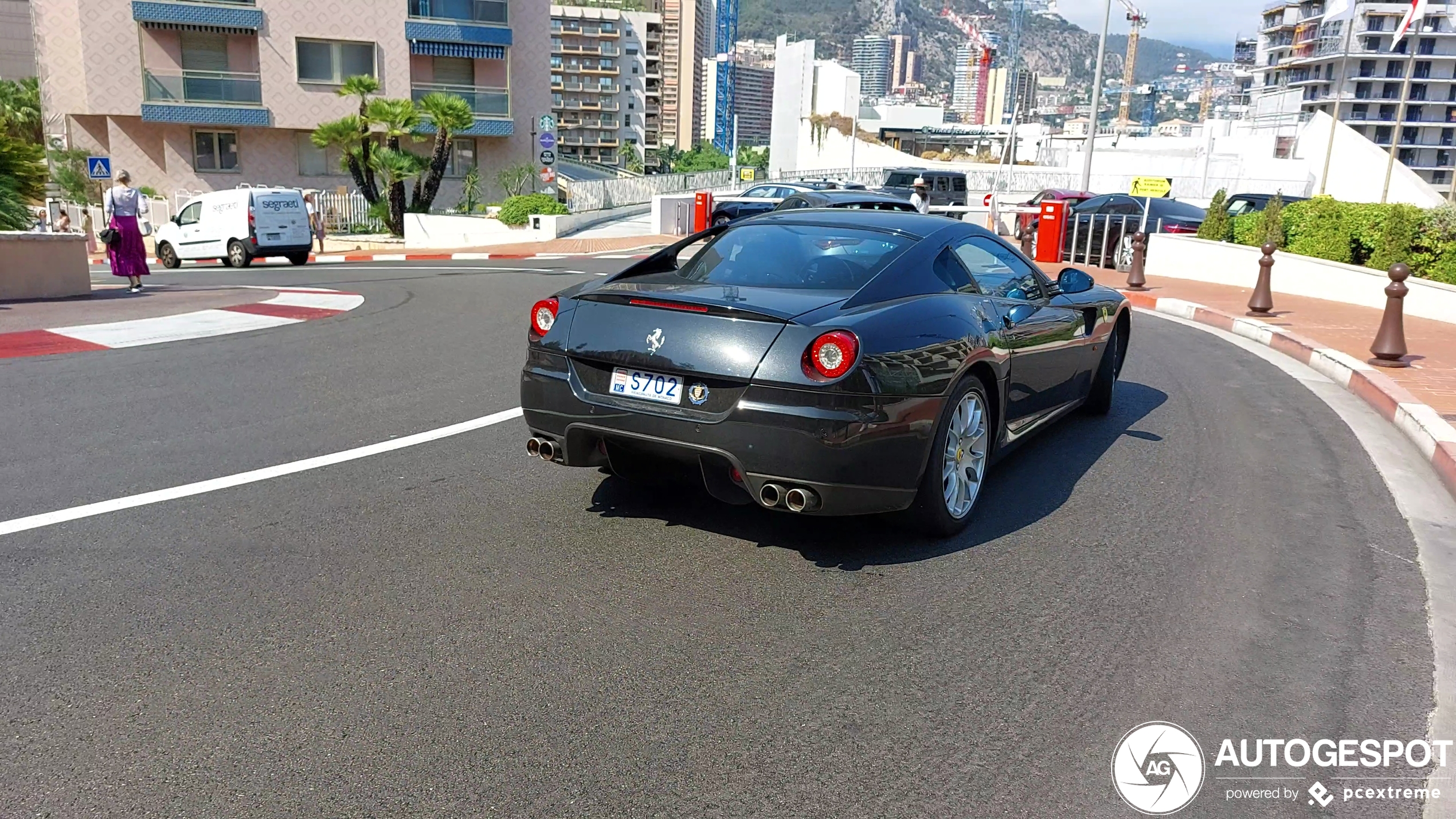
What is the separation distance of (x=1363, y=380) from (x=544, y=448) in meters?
7.72

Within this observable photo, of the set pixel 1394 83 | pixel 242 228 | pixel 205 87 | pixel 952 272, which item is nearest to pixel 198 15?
pixel 205 87

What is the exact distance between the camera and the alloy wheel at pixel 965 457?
16.5ft

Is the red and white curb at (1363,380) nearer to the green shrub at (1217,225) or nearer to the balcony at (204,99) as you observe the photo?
the green shrub at (1217,225)

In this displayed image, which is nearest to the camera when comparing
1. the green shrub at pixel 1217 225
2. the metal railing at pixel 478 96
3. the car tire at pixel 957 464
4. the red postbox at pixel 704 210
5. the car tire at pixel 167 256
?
the car tire at pixel 957 464

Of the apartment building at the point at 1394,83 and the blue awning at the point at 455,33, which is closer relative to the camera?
the blue awning at the point at 455,33

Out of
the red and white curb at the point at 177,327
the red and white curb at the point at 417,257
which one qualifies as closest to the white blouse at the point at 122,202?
the red and white curb at the point at 177,327

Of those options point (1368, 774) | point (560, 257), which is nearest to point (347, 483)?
point (1368, 774)

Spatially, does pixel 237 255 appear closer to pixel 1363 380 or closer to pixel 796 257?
pixel 796 257

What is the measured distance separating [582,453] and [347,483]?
1.47 metres

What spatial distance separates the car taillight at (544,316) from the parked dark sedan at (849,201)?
10.8 m

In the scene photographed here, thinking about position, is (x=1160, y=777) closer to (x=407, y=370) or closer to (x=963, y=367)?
(x=963, y=367)

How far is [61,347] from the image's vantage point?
9453 millimetres

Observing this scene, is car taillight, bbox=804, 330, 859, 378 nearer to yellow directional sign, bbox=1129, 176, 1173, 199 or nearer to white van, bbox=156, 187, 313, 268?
white van, bbox=156, 187, 313, 268

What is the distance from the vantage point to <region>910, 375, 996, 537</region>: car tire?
4.84m
